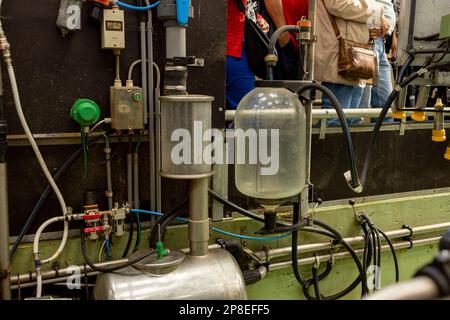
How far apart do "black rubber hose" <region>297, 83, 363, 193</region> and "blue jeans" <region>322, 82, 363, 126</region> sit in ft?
2.24

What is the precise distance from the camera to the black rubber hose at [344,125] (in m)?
1.83

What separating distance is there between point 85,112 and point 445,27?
1.68 meters

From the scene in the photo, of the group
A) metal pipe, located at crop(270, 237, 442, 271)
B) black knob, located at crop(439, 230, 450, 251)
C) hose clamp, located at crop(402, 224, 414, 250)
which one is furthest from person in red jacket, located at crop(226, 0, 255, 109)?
black knob, located at crop(439, 230, 450, 251)

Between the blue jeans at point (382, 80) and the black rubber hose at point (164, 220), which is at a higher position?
the blue jeans at point (382, 80)

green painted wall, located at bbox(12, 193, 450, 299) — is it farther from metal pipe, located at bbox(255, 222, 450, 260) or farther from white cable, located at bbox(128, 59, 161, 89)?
white cable, located at bbox(128, 59, 161, 89)

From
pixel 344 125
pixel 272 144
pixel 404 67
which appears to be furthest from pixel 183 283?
pixel 404 67

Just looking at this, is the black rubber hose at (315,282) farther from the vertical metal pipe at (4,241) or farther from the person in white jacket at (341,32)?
the vertical metal pipe at (4,241)

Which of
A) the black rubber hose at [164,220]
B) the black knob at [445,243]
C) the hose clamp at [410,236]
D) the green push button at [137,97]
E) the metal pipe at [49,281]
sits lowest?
the hose clamp at [410,236]

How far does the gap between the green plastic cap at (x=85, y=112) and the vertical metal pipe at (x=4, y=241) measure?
34cm

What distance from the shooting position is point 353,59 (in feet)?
8.46

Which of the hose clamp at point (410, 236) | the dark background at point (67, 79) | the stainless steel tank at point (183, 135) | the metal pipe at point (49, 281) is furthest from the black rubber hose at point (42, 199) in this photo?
the hose clamp at point (410, 236)

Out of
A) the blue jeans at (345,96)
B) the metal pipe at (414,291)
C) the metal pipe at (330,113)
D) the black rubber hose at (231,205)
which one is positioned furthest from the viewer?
the blue jeans at (345,96)

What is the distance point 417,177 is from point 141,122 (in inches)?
77.0
